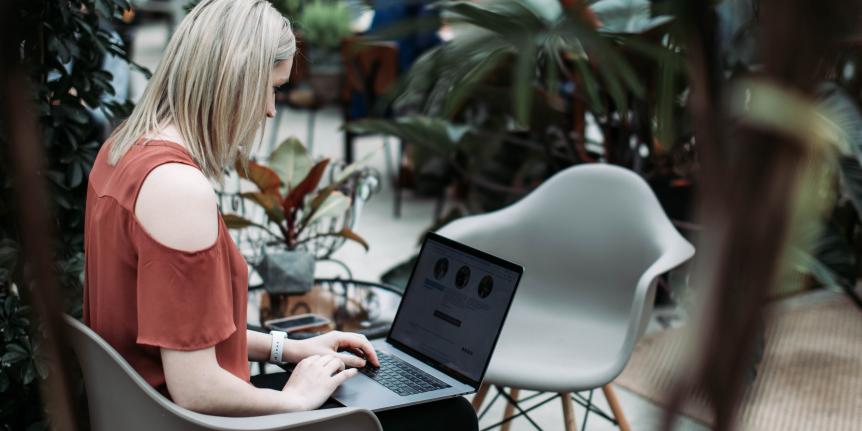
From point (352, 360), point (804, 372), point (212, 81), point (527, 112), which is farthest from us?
point (804, 372)

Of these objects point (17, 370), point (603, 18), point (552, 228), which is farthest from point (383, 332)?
point (603, 18)

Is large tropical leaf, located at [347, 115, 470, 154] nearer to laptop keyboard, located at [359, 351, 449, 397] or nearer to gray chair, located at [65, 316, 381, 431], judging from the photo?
laptop keyboard, located at [359, 351, 449, 397]

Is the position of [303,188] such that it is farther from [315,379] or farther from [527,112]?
[315,379]

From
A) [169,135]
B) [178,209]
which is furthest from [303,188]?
[178,209]

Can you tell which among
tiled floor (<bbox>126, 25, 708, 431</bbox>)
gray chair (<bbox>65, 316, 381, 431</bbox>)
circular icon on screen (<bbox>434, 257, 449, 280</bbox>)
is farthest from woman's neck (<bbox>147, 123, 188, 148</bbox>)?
tiled floor (<bbox>126, 25, 708, 431</bbox>)

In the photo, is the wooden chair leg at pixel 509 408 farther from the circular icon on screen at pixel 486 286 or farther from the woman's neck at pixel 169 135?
the woman's neck at pixel 169 135

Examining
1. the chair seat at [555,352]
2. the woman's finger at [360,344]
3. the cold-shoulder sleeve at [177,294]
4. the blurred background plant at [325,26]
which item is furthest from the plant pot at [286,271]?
the blurred background plant at [325,26]

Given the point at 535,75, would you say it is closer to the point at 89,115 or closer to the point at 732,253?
the point at 89,115

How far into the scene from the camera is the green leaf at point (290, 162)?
2371 mm

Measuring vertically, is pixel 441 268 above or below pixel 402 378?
above

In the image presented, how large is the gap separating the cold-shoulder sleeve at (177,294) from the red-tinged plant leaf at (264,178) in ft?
3.22

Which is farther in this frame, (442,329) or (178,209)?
(442,329)

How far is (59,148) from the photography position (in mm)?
1951

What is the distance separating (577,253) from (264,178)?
766mm
